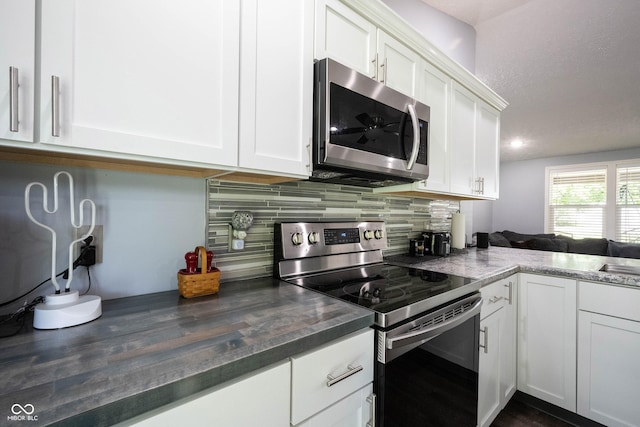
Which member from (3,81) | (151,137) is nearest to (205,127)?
(151,137)

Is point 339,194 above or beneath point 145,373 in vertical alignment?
above

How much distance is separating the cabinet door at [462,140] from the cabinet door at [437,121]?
8 cm

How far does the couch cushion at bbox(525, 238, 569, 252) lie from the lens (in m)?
4.74

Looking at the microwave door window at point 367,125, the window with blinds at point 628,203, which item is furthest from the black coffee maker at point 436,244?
the window with blinds at point 628,203

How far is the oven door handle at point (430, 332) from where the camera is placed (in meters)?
0.90

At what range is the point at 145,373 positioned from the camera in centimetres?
53

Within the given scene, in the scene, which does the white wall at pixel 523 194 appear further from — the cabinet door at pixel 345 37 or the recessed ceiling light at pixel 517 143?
the cabinet door at pixel 345 37

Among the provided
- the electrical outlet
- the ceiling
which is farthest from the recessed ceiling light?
the electrical outlet

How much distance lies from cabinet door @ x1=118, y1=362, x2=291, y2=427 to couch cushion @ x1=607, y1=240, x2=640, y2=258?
19.1 ft

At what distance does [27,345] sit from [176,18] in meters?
0.91

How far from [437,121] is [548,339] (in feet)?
4.92

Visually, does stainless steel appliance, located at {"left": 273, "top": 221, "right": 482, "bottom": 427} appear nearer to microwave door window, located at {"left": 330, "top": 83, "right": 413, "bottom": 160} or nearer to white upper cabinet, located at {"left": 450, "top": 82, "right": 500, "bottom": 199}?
microwave door window, located at {"left": 330, "top": 83, "right": 413, "bottom": 160}

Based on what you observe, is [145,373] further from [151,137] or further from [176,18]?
[176,18]

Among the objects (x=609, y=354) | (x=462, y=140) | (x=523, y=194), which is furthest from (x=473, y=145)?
(x=523, y=194)
